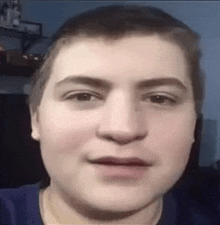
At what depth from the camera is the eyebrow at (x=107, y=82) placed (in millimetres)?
486

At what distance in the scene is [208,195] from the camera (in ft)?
1.97

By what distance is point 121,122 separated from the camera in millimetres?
478

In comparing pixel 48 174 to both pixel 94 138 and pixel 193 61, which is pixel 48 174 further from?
pixel 193 61

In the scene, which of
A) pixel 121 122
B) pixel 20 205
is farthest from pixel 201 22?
Result: pixel 20 205

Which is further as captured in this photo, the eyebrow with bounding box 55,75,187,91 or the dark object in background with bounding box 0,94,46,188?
the dark object in background with bounding box 0,94,46,188

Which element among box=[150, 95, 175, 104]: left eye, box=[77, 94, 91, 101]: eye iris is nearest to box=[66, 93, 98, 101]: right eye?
box=[77, 94, 91, 101]: eye iris

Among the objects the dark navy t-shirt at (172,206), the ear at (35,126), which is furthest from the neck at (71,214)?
the ear at (35,126)

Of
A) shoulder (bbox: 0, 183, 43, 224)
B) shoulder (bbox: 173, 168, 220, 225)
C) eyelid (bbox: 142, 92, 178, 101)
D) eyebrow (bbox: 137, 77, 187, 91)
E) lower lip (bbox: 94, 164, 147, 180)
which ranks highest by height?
eyebrow (bbox: 137, 77, 187, 91)

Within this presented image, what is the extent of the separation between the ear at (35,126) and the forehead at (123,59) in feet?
0.34

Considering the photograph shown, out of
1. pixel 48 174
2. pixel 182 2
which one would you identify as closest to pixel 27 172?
pixel 48 174

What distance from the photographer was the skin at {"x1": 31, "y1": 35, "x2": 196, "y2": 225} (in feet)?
1.58

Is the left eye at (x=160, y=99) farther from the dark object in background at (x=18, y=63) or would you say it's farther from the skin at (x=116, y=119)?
the dark object in background at (x=18, y=63)

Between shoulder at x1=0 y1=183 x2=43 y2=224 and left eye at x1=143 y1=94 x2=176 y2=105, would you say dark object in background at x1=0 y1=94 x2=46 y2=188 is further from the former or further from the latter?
left eye at x1=143 y1=94 x2=176 y2=105

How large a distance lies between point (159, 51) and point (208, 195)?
0.32 metres
